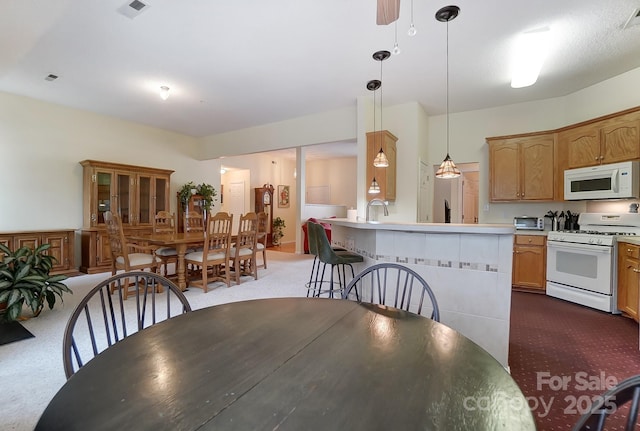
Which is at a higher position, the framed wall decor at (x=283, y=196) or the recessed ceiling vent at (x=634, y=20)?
the recessed ceiling vent at (x=634, y=20)

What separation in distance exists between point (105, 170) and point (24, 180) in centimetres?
104

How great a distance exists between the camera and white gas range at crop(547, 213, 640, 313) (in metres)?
3.23

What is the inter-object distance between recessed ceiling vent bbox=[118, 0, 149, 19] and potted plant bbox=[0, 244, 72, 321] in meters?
2.44

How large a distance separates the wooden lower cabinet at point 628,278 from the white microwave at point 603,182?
2.11 ft

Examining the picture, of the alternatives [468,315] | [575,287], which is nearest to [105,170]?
[468,315]

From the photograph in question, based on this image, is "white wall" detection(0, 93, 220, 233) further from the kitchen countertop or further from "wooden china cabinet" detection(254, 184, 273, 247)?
the kitchen countertop

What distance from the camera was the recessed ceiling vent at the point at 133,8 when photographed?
2.37 m

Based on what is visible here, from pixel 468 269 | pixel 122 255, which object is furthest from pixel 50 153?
pixel 468 269

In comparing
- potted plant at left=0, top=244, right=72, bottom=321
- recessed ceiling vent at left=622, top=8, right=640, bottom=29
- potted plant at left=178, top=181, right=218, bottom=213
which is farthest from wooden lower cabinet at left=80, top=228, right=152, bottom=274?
recessed ceiling vent at left=622, top=8, right=640, bottom=29

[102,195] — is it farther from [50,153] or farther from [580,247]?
[580,247]

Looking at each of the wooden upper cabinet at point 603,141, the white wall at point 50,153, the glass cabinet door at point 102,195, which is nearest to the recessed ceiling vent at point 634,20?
the wooden upper cabinet at point 603,141

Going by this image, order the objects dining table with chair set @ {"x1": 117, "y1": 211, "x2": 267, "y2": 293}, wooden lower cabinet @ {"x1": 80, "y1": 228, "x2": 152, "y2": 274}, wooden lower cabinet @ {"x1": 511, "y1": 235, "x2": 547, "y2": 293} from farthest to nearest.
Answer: wooden lower cabinet @ {"x1": 80, "y1": 228, "x2": 152, "y2": 274} < wooden lower cabinet @ {"x1": 511, "y1": 235, "x2": 547, "y2": 293} < dining table with chair set @ {"x1": 117, "y1": 211, "x2": 267, "y2": 293}

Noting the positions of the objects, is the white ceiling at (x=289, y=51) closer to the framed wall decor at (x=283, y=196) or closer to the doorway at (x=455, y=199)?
the doorway at (x=455, y=199)

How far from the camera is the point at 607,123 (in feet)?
11.4
